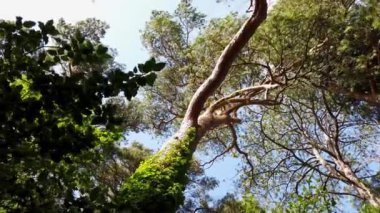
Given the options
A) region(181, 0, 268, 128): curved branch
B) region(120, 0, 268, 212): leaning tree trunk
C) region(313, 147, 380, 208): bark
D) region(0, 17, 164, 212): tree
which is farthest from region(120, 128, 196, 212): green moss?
region(313, 147, 380, 208): bark

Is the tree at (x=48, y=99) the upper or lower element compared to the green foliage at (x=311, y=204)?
lower

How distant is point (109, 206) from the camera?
2.38 metres

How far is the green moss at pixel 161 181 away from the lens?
707 centimetres

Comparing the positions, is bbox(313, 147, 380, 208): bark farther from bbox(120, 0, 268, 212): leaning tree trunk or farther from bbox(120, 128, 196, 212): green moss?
bbox(120, 128, 196, 212): green moss

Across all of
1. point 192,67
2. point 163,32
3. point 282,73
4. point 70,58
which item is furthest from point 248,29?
point 70,58

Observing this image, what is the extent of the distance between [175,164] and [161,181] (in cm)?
59

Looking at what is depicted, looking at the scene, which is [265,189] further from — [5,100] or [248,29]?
[5,100]

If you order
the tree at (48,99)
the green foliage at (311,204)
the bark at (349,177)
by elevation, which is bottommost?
the tree at (48,99)

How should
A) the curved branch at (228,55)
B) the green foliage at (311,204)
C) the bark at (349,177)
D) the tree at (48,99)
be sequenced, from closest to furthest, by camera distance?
the tree at (48,99) < the green foliage at (311,204) < the curved branch at (228,55) < the bark at (349,177)

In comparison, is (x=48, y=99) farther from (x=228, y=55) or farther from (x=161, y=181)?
(x=228, y=55)

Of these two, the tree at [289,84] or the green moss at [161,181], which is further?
the tree at [289,84]

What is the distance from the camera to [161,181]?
24.8ft

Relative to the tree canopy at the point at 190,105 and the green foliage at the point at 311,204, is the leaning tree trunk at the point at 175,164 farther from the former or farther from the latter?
the green foliage at the point at 311,204

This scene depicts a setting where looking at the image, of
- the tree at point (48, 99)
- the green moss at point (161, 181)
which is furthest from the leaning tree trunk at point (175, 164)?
the tree at point (48, 99)
